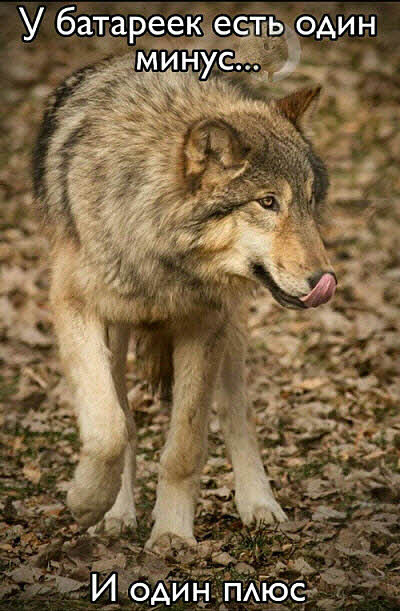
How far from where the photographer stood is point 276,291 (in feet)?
12.9

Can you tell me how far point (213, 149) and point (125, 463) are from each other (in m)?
1.82

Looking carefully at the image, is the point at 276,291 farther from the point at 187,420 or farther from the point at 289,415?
the point at 289,415

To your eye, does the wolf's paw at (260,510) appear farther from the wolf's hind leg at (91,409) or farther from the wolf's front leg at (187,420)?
the wolf's hind leg at (91,409)

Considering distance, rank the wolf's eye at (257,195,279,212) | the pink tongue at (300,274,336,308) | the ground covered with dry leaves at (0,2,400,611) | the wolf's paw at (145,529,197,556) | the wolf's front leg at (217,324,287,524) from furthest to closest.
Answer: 1. the wolf's front leg at (217,324,287,524)
2. the wolf's paw at (145,529,197,556)
3. the ground covered with dry leaves at (0,2,400,611)
4. the wolf's eye at (257,195,279,212)
5. the pink tongue at (300,274,336,308)

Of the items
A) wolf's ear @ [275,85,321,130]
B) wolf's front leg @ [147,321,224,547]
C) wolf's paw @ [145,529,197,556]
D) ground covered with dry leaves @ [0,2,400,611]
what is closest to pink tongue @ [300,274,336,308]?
wolf's front leg @ [147,321,224,547]

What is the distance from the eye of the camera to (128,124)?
4395 millimetres

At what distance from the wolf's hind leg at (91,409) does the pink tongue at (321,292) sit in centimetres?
106

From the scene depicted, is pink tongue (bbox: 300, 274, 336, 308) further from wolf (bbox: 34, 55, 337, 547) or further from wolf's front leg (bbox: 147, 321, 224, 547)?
wolf's front leg (bbox: 147, 321, 224, 547)

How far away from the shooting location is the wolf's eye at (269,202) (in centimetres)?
391

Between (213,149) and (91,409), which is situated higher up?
(213,149)

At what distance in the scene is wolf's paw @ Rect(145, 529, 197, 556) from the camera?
4.39 meters

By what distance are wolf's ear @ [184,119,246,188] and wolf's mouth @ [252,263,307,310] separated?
427mm

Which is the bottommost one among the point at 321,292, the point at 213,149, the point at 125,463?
the point at 125,463

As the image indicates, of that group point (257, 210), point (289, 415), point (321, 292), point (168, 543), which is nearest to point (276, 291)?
point (321, 292)
